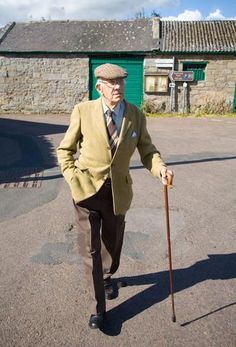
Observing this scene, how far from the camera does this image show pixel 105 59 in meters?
20.9

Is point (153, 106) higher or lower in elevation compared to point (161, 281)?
higher

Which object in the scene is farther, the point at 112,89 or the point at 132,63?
the point at 132,63

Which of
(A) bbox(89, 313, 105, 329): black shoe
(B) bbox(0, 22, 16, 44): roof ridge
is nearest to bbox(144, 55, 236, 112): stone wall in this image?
(B) bbox(0, 22, 16, 44): roof ridge

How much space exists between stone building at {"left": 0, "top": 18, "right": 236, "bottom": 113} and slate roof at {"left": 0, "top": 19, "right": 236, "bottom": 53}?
50 mm

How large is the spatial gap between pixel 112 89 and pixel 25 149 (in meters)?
8.30

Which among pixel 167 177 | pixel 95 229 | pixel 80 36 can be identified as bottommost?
pixel 95 229

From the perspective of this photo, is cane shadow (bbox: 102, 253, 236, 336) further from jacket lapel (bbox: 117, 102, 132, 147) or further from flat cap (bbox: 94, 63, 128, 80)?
flat cap (bbox: 94, 63, 128, 80)

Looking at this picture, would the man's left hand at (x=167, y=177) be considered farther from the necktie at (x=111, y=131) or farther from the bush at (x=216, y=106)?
the bush at (x=216, y=106)

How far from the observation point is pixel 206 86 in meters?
20.6

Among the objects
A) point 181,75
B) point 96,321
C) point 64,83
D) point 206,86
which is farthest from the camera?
point 64,83

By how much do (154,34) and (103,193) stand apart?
19.3 meters

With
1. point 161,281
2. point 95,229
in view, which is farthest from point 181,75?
point 95,229

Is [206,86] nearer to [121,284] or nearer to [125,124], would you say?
[121,284]

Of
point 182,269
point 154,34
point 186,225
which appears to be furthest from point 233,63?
point 182,269
